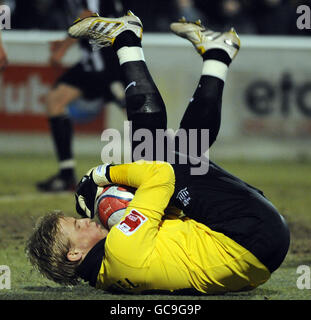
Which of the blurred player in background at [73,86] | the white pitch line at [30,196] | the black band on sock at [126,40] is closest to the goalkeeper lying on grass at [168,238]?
the black band on sock at [126,40]

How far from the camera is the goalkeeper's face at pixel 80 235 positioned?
13.3ft

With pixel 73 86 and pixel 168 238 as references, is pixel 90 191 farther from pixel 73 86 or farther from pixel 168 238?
pixel 73 86

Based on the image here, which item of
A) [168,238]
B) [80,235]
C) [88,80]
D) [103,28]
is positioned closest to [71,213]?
[88,80]

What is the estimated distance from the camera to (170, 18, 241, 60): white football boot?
16.6 feet

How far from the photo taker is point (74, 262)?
4.05 metres

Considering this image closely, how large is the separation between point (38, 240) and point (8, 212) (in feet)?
8.85

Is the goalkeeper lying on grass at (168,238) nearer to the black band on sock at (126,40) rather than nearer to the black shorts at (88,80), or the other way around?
the black band on sock at (126,40)

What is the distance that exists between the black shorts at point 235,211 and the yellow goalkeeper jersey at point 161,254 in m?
0.06

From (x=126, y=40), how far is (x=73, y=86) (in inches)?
133

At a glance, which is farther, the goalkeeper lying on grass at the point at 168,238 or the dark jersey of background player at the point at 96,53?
the dark jersey of background player at the point at 96,53

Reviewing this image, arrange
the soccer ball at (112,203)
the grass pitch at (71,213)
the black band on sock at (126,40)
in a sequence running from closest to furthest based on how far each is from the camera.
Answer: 1. the grass pitch at (71,213)
2. the soccer ball at (112,203)
3. the black band on sock at (126,40)

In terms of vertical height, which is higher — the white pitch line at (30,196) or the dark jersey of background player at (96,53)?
the dark jersey of background player at (96,53)
